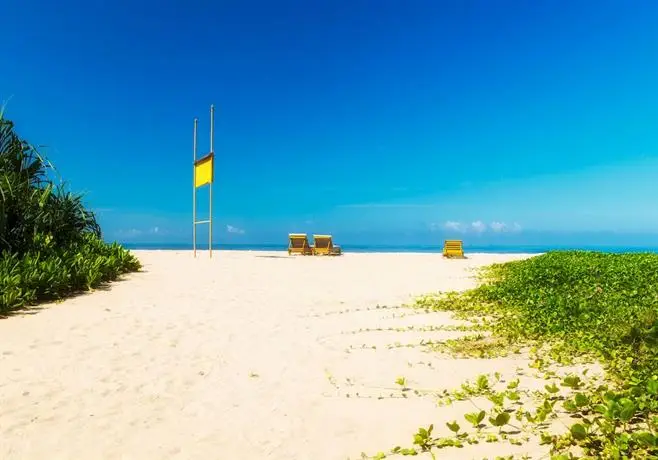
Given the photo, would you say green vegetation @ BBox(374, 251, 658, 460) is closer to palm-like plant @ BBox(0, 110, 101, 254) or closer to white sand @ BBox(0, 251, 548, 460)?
white sand @ BBox(0, 251, 548, 460)

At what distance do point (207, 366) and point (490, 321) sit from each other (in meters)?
4.29

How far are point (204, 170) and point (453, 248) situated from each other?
12600 mm

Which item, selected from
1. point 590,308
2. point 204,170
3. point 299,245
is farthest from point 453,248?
point 590,308

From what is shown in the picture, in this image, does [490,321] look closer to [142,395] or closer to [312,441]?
[312,441]

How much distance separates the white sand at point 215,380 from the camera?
3475 mm

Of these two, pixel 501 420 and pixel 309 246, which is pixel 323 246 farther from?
pixel 501 420

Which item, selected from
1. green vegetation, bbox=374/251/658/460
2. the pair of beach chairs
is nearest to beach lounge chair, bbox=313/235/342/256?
the pair of beach chairs

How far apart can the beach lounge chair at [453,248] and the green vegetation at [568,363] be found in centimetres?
1321

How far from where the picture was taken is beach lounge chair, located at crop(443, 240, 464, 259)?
23500 millimetres

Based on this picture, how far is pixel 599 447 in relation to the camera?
117 inches

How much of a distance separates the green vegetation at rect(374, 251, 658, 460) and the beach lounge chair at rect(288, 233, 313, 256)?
1597 centimetres

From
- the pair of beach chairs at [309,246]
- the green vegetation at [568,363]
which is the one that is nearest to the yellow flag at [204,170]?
the pair of beach chairs at [309,246]

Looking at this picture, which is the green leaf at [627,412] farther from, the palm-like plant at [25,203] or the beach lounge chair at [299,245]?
the beach lounge chair at [299,245]

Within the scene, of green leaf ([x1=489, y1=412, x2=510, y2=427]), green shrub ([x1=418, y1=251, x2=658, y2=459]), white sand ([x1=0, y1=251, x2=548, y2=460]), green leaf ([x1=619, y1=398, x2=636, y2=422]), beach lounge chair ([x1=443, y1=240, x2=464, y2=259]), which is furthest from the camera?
beach lounge chair ([x1=443, y1=240, x2=464, y2=259])
